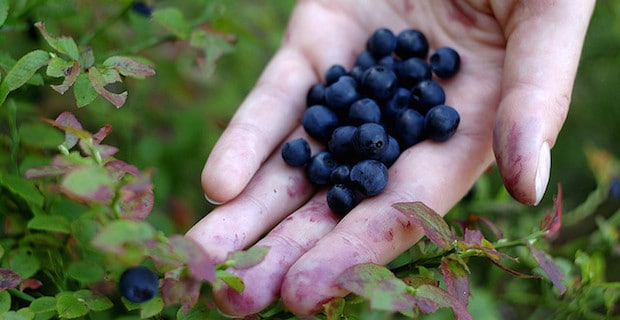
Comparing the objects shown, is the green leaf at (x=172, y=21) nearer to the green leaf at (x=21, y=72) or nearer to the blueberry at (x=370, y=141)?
the green leaf at (x=21, y=72)

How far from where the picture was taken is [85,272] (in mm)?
1229

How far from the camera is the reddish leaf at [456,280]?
1.08 m

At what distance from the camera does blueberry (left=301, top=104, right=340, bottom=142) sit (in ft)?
5.12

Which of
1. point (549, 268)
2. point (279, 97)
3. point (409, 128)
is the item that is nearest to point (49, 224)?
point (279, 97)

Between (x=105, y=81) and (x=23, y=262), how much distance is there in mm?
374

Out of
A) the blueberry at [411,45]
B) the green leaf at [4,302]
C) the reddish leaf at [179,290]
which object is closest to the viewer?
the reddish leaf at [179,290]

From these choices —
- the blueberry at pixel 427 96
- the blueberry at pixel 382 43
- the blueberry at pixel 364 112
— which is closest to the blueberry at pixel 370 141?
the blueberry at pixel 364 112

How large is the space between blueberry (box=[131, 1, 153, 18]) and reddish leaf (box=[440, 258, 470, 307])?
3.76ft

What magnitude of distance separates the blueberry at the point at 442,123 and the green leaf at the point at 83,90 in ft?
2.40

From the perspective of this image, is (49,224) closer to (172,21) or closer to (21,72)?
(21,72)

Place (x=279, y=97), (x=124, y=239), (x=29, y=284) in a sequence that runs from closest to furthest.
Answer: (x=124, y=239) → (x=29, y=284) → (x=279, y=97)

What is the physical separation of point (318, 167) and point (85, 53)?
1.79 feet

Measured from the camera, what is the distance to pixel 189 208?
7.30ft

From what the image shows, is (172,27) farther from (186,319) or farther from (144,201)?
(186,319)
